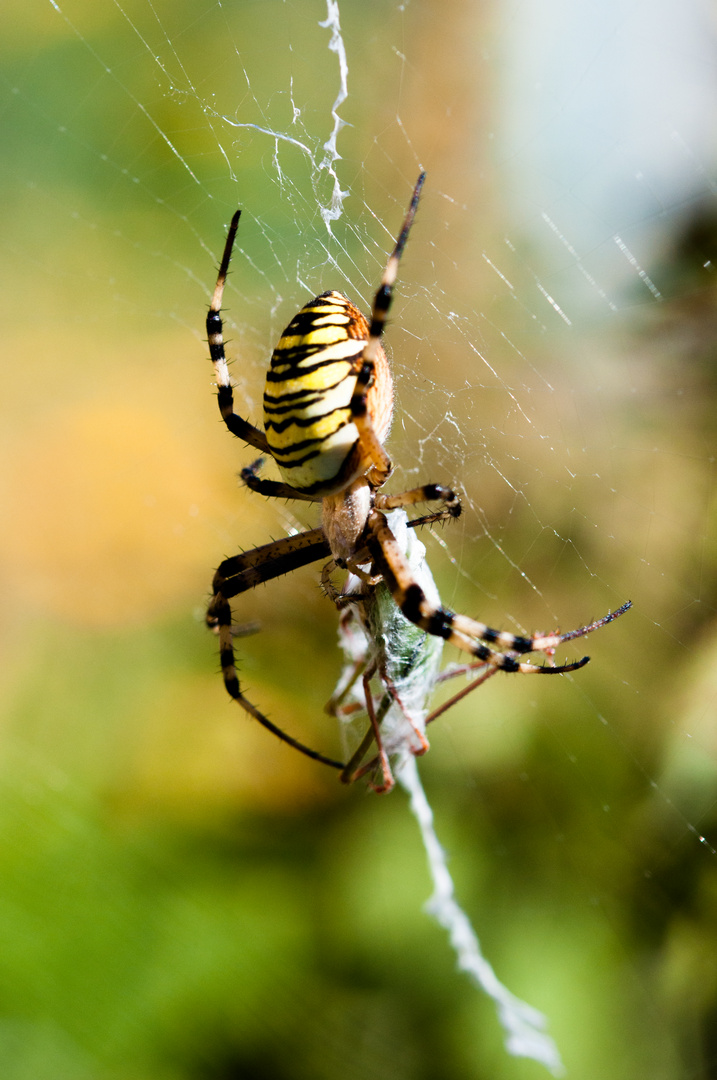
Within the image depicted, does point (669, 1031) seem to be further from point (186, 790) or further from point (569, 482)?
point (186, 790)

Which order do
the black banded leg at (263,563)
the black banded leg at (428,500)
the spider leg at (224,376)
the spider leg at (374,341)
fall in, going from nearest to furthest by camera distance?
1. the spider leg at (374,341)
2. the black banded leg at (428,500)
3. the spider leg at (224,376)
4. the black banded leg at (263,563)

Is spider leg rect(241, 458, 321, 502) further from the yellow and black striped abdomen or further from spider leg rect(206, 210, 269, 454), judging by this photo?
the yellow and black striped abdomen

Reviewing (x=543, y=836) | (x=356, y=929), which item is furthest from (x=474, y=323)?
(x=356, y=929)

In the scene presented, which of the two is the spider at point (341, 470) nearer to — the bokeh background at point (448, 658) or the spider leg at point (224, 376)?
the spider leg at point (224, 376)

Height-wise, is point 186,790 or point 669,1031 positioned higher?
point 186,790

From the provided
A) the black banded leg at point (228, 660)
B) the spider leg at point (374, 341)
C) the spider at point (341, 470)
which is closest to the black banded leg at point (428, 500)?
the spider at point (341, 470)

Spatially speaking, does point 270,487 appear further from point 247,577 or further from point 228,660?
point 228,660
